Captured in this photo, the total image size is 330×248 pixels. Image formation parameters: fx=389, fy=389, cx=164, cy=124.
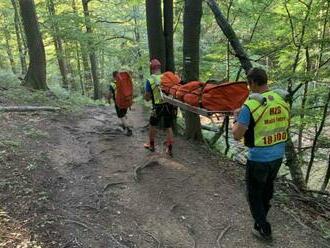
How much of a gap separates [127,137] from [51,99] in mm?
4842

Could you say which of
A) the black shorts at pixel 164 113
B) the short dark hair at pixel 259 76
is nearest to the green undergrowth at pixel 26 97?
the black shorts at pixel 164 113

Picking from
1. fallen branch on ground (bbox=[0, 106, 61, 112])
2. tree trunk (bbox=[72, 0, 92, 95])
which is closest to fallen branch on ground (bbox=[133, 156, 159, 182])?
fallen branch on ground (bbox=[0, 106, 61, 112])

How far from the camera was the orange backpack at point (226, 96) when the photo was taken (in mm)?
6695

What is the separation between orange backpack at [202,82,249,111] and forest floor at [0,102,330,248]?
1.87 metres

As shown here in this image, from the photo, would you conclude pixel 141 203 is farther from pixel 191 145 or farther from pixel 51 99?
pixel 51 99

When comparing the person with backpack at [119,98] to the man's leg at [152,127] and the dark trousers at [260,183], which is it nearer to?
the man's leg at [152,127]

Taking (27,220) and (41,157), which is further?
(41,157)

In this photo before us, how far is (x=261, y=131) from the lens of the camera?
5.41 m

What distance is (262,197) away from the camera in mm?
5992

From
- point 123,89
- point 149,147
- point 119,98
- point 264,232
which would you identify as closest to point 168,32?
point 123,89

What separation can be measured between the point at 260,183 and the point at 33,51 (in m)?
12.9

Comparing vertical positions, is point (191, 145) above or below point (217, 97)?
below

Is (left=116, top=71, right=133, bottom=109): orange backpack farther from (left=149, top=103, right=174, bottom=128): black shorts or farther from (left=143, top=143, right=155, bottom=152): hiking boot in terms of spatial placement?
(left=149, top=103, right=174, bottom=128): black shorts

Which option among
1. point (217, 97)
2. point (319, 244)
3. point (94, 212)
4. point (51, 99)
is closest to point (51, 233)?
point (94, 212)
